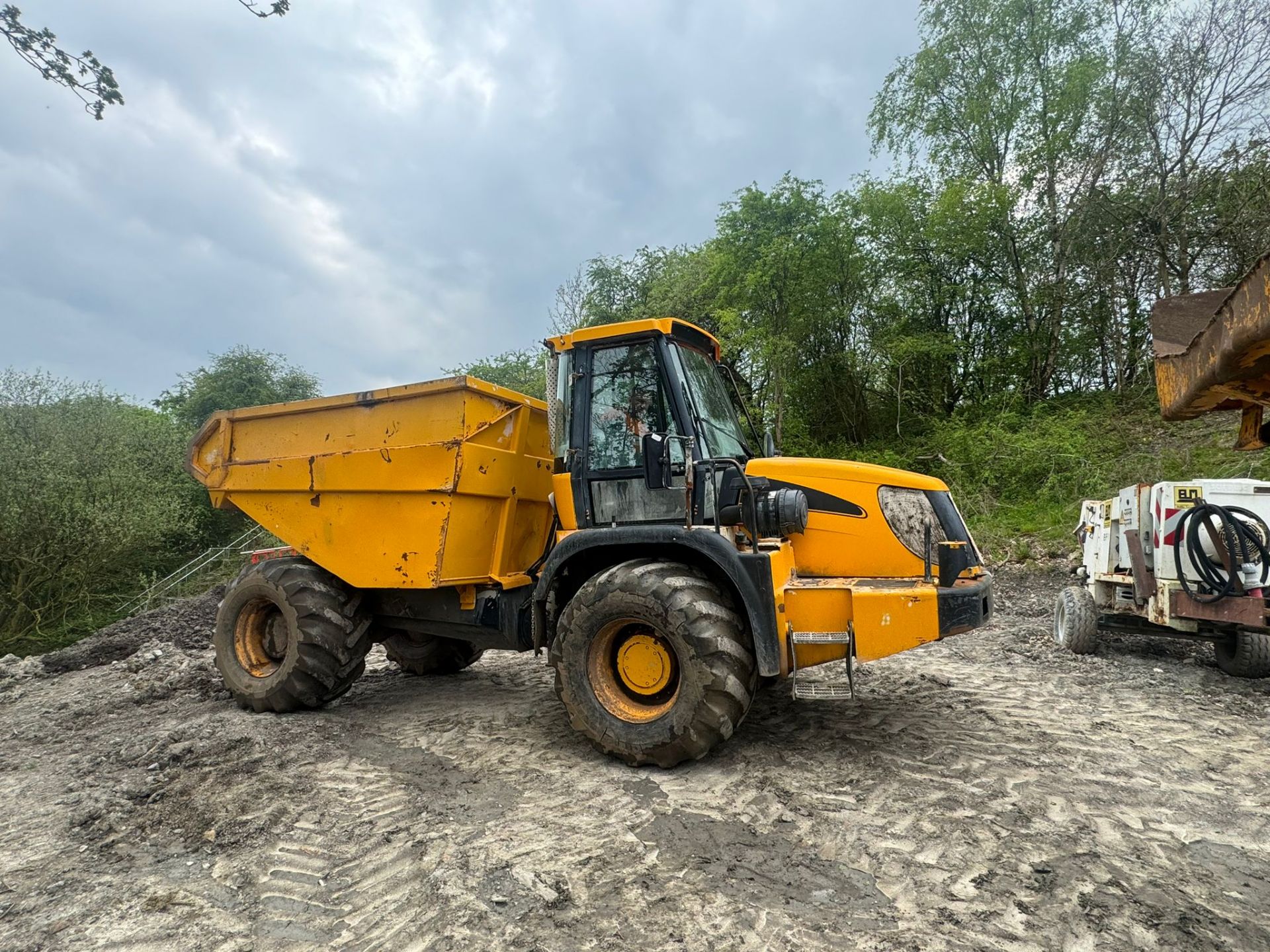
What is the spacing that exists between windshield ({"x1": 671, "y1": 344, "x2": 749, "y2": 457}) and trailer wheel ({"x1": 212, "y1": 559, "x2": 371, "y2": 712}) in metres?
2.87

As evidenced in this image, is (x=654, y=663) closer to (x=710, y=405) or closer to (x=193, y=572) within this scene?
(x=710, y=405)

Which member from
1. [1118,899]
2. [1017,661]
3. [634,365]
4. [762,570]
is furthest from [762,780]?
[1017,661]

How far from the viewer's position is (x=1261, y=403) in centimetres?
161

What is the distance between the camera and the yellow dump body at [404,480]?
4.55 m

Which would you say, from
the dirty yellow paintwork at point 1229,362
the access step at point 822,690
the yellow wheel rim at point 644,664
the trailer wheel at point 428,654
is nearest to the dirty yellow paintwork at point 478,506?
the yellow wheel rim at point 644,664

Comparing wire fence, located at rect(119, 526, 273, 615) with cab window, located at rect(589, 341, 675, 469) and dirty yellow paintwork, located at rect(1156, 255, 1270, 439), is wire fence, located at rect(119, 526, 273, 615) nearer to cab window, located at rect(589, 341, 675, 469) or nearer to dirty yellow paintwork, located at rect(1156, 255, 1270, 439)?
cab window, located at rect(589, 341, 675, 469)

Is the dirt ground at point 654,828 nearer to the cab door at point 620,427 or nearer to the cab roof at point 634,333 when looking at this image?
the cab door at point 620,427

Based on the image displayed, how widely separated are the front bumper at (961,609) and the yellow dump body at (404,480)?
270 cm

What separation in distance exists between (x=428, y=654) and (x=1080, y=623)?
597cm

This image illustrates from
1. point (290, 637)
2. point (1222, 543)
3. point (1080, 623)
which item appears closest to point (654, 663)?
point (290, 637)

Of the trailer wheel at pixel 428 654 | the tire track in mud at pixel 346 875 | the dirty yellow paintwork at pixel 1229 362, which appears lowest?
the tire track in mud at pixel 346 875

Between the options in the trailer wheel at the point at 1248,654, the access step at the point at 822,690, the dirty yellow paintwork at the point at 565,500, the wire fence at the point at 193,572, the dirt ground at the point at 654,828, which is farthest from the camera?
the wire fence at the point at 193,572

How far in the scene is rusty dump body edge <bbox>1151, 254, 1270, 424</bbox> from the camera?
4.15 ft

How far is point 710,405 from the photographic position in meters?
4.51
